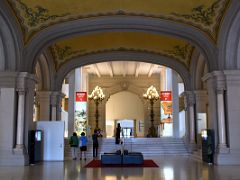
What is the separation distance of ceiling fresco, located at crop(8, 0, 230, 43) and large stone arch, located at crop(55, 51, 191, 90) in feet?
14.0

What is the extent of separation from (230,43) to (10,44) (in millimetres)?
6925

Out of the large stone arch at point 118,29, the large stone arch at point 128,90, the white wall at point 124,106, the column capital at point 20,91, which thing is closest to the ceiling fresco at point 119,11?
the large stone arch at point 118,29

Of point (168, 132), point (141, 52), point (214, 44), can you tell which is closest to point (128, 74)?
point (168, 132)

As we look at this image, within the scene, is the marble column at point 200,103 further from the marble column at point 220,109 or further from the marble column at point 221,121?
the marble column at point 221,121

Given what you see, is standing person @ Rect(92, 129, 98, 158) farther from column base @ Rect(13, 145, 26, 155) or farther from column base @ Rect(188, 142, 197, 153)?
column base @ Rect(188, 142, 197, 153)

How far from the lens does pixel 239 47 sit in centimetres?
1134

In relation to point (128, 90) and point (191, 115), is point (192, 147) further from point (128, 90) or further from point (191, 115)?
point (128, 90)

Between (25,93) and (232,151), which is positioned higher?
(25,93)

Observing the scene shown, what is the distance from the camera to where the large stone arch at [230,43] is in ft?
35.0

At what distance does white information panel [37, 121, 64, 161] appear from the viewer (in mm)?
13422

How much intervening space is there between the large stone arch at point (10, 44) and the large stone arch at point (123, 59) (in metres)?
4.47

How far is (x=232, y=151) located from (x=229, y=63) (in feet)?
9.18

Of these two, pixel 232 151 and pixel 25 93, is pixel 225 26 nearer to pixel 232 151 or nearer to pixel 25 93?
pixel 232 151

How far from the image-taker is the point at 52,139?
1351 centimetres
